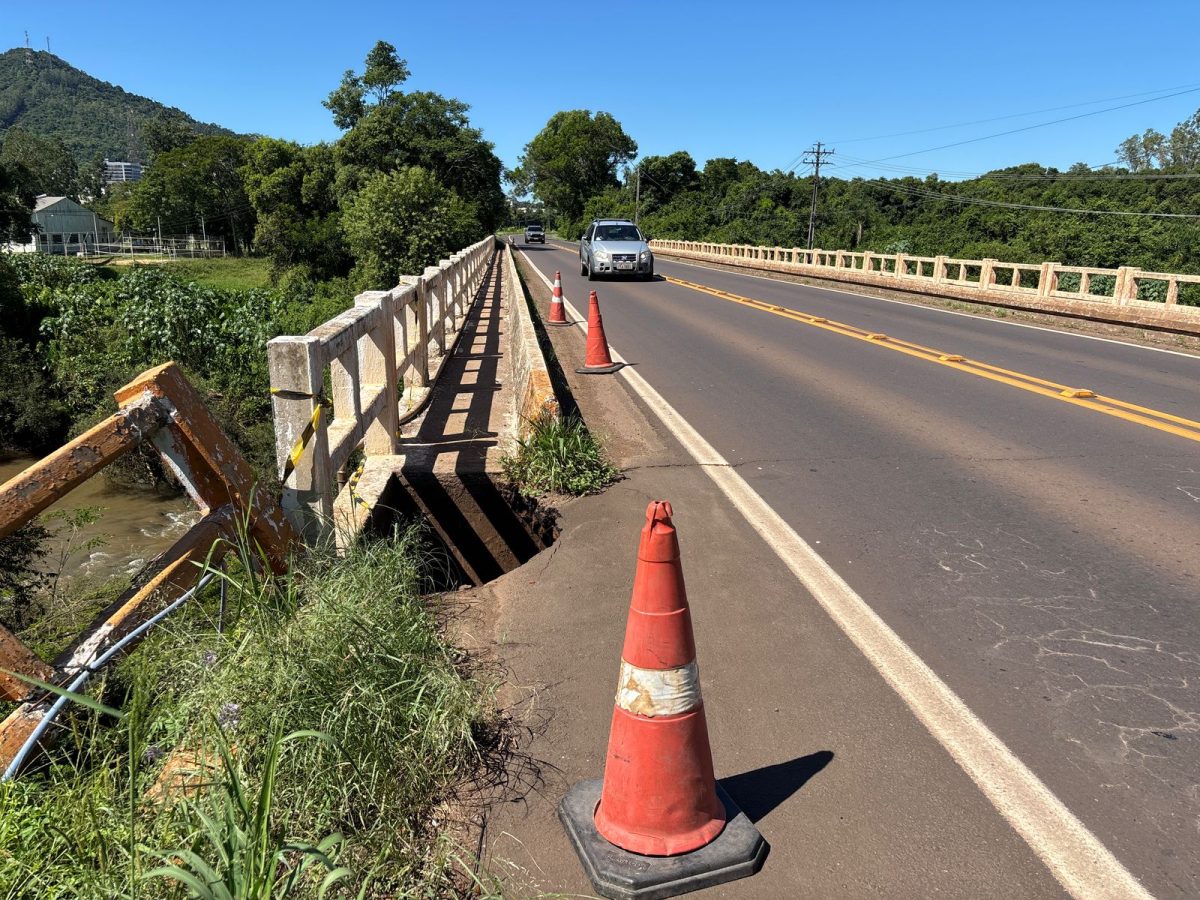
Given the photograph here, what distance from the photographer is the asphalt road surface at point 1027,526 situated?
299cm

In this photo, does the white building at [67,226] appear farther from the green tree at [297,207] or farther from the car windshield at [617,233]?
the car windshield at [617,233]

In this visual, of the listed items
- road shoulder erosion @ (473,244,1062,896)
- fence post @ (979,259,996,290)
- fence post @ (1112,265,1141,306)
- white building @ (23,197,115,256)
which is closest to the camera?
road shoulder erosion @ (473,244,1062,896)

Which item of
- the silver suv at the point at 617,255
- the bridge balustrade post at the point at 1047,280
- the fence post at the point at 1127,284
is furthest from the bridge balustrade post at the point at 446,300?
the silver suv at the point at 617,255

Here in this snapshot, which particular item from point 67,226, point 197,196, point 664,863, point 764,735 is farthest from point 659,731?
point 67,226

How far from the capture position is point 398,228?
2528 cm

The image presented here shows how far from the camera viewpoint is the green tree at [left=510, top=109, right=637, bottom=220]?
384 feet

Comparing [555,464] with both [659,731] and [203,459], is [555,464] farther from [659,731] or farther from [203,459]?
[659,731]

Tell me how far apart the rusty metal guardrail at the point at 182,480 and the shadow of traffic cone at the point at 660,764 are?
1546 millimetres

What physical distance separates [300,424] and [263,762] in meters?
1.75

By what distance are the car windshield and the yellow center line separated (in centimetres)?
1273

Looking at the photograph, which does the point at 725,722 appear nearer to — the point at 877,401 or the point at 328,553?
the point at 328,553

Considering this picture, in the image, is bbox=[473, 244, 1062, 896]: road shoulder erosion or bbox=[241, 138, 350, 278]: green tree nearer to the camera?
bbox=[473, 244, 1062, 896]: road shoulder erosion

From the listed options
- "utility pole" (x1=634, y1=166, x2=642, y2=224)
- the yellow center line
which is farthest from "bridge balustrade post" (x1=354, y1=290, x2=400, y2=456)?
"utility pole" (x1=634, y1=166, x2=642, y2=224)

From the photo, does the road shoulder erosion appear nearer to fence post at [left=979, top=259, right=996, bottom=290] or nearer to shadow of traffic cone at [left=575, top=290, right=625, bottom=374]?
shadow of traffic cone at [left=575, top=290, right=625, bottom=374]
